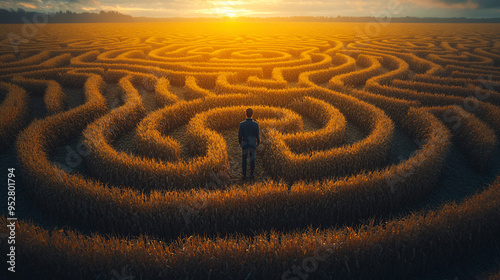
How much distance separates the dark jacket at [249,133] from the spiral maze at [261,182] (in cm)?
92

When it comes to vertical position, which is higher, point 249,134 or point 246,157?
point 249,134

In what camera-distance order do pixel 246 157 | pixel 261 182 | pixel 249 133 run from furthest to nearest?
1. pixel 246 157
2. pixel 249 133
3. pixel 261 182

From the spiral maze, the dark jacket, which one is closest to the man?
the dark jacket

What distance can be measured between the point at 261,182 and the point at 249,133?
1853 millimetres

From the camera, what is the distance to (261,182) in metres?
7.43

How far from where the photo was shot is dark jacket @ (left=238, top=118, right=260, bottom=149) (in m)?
8.49

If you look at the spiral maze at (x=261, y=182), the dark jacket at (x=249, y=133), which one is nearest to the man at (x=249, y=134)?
the dark jacket at (x=249, y=133)

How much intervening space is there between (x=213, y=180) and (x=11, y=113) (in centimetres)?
1102

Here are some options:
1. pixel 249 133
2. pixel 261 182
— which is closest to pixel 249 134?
pixel 249 133

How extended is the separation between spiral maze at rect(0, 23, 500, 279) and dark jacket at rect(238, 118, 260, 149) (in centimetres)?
92

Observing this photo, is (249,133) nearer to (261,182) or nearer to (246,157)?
(246,157)

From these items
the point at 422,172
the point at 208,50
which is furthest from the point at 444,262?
the point at 208,50

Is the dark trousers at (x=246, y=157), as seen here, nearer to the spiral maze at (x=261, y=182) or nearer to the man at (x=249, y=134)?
the man at (x=249, y=134)

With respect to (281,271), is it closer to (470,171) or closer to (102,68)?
(470,171)
